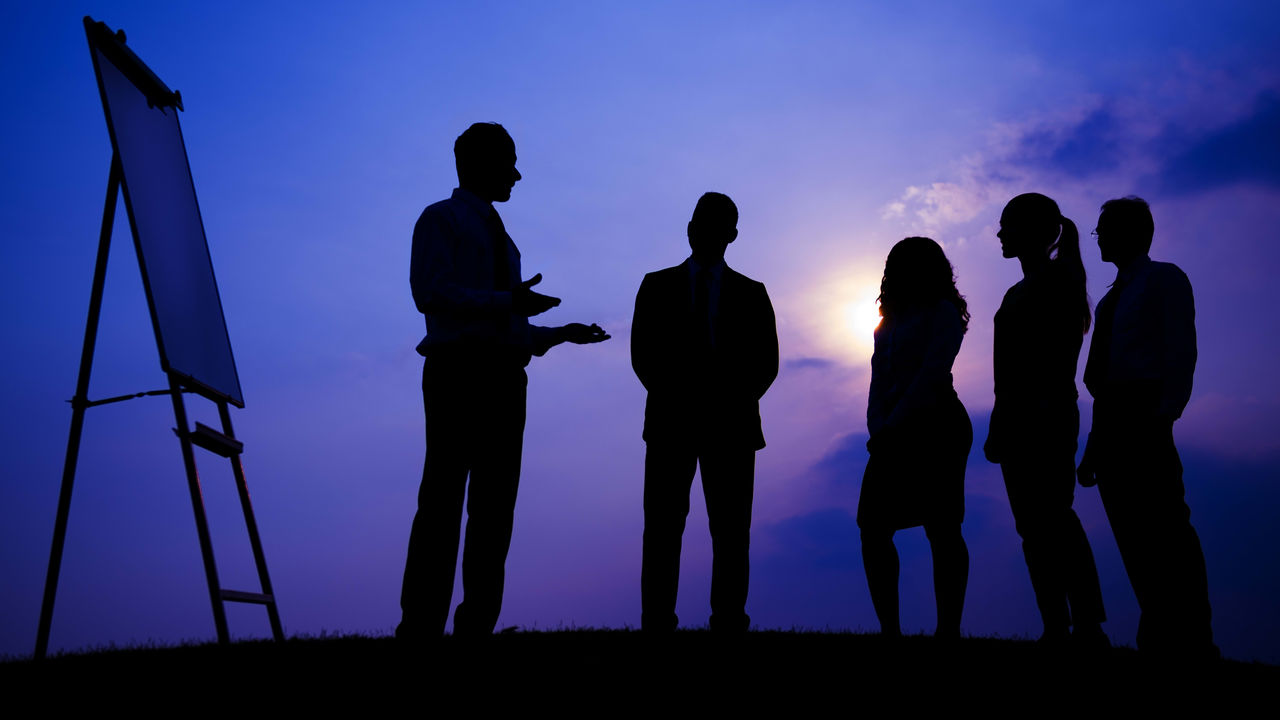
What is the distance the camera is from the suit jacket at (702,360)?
535 cm

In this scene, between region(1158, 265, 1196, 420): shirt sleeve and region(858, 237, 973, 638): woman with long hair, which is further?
region(858, 237, 973, 638): woman with long hair

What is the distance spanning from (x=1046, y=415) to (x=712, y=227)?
6.59ft

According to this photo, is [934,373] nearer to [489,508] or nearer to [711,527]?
[711,527]

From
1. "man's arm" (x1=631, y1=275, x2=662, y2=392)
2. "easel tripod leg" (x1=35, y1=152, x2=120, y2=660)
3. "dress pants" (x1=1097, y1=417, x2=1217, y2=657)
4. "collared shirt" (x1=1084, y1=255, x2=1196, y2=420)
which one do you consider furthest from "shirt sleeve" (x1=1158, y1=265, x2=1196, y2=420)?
"easel tripod leg" (x1=35, y1=152, x2=120, y2=660)

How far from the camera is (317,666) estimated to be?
13.9ft

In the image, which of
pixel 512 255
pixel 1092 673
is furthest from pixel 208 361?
pixel 1092 673

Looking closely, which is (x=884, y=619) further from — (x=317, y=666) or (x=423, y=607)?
(x=317, y=666)

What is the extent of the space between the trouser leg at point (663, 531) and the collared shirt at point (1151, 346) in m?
2.15

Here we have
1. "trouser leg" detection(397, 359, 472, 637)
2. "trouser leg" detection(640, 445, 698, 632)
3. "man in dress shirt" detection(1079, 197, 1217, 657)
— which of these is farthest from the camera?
"trouser leg" detection(640, 445, 698, 632)

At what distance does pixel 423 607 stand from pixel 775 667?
1.53 meters

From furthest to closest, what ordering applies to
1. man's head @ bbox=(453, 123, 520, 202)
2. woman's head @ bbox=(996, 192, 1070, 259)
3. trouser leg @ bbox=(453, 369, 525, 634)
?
woman's head @ bbox=(996, 192, 1070, 259)
man's head @ bbox=(453, 123, 520, 202)
trouser leg @ bbox=(453, 369, 525, 634)

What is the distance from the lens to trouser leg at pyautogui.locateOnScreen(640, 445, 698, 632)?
526cm

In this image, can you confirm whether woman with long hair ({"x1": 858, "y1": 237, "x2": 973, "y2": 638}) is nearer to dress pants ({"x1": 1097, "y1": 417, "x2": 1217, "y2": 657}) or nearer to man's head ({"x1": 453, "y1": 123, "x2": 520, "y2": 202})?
dress pants ({"x1": 1097, "y1": 417, "x2": 1217, "y2": 657})

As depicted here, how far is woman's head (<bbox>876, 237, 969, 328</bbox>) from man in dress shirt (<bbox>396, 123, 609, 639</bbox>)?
1.86 metres
